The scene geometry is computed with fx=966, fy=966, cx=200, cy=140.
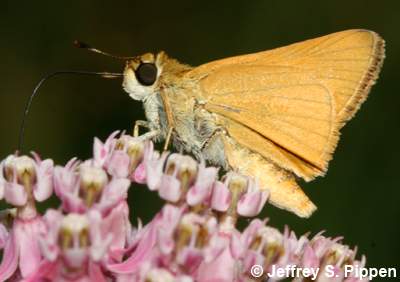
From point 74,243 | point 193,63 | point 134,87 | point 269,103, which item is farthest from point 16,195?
point 193,63

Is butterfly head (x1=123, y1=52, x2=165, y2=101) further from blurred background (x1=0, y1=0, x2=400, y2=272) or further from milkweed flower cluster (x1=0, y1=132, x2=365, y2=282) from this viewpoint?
blurred background (x1=0, y1=0, x2=400, y2=272)

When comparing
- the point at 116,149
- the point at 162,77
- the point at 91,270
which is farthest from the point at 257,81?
the point at 91,270

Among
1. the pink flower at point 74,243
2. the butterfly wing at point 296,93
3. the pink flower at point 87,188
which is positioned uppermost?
the butterfly wing at point 296,93

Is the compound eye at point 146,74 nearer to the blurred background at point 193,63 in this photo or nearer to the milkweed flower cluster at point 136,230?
the milkweed flower cluster at point 136,230

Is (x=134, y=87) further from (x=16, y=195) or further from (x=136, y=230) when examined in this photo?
(x=16, y=195)

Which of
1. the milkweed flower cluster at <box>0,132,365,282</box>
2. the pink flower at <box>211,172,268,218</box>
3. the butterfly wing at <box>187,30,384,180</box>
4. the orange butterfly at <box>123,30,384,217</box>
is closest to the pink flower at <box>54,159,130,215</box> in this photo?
the milkweed flower cluster at <box>0,132,365,282</box>

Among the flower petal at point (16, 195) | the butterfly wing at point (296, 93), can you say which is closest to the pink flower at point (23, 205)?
the flower petal at point (16, 195)
